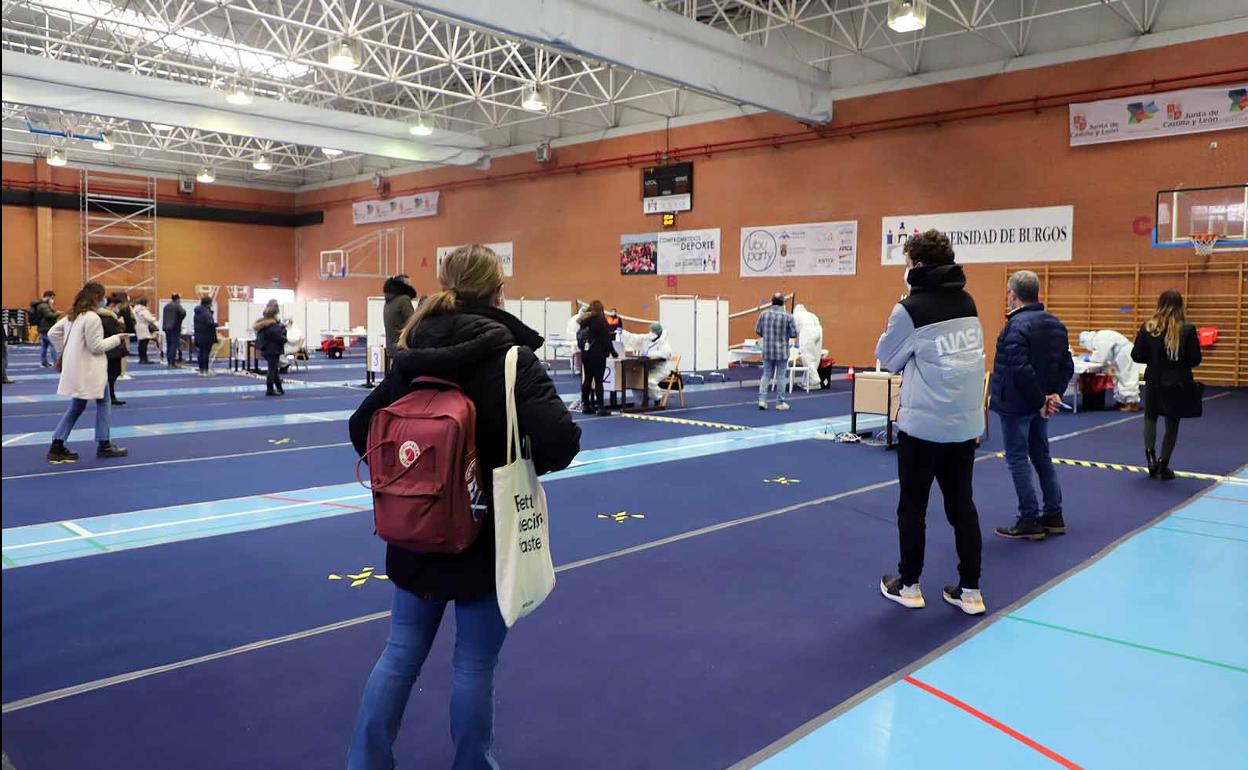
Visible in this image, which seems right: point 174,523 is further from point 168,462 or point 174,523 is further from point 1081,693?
point 1081,693

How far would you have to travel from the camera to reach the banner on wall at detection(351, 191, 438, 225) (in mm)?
25828

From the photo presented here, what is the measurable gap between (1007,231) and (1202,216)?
2.99 meters

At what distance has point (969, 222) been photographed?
15.7m

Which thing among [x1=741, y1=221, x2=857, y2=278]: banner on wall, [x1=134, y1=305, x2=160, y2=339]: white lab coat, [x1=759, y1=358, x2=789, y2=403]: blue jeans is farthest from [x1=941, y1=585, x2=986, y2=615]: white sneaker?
[x1=134, y1=305, x2=160, y2=339]: white lab coat

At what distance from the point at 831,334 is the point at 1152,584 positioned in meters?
13.6

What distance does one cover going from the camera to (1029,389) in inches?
198

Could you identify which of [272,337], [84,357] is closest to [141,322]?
[272,337]

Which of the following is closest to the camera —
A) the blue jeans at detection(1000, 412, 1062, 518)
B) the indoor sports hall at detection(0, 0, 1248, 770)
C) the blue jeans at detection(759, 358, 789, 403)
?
the indoor sports hall at detection(0, 0, 1248, 770)

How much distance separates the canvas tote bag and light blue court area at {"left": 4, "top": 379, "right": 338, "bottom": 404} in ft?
40.4

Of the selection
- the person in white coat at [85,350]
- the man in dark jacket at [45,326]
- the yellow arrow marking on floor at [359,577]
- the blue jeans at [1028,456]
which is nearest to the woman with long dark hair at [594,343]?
the person in white coat at [85,350]

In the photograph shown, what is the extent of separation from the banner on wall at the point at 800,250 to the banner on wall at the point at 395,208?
10.8 metres

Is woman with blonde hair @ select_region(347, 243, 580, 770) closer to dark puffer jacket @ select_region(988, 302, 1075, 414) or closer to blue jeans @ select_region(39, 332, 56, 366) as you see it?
dark puffer jacket @ select_region(988, 302, 1075, 414)

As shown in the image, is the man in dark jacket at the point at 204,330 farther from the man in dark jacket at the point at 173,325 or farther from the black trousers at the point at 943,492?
the black trousers at the point at 943,492

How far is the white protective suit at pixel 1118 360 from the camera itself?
451 inches
